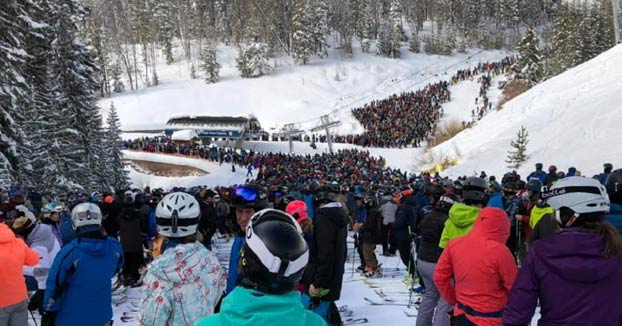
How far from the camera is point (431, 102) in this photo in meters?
56.1

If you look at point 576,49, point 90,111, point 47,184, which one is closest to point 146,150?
point 90,111

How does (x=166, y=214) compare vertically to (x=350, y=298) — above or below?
above

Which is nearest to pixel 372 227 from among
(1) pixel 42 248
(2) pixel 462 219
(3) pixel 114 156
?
(2) pixel 462 219

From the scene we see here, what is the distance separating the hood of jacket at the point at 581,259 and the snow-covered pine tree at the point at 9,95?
1719 centimetres

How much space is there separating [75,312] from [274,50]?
81.5 m

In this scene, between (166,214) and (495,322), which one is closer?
(166,214)

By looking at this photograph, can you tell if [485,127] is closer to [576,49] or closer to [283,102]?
[576,49]

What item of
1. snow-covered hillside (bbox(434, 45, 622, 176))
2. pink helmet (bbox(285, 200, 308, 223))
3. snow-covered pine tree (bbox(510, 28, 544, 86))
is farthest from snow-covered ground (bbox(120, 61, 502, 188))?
pink helmet (bbox(285, 200, 308, 223))

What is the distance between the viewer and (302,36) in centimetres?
7769

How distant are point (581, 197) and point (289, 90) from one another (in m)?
66.9

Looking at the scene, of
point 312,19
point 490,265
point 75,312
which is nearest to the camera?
point 490,265

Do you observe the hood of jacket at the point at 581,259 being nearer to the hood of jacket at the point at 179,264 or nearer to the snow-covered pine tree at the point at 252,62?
the hood of jacket at the point at 179,264

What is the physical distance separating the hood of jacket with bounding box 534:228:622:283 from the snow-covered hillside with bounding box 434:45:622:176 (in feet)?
72.5

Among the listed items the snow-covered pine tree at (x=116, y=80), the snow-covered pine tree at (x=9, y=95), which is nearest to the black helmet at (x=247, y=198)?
the snow-covered pine tree at (x=9, y=95)
